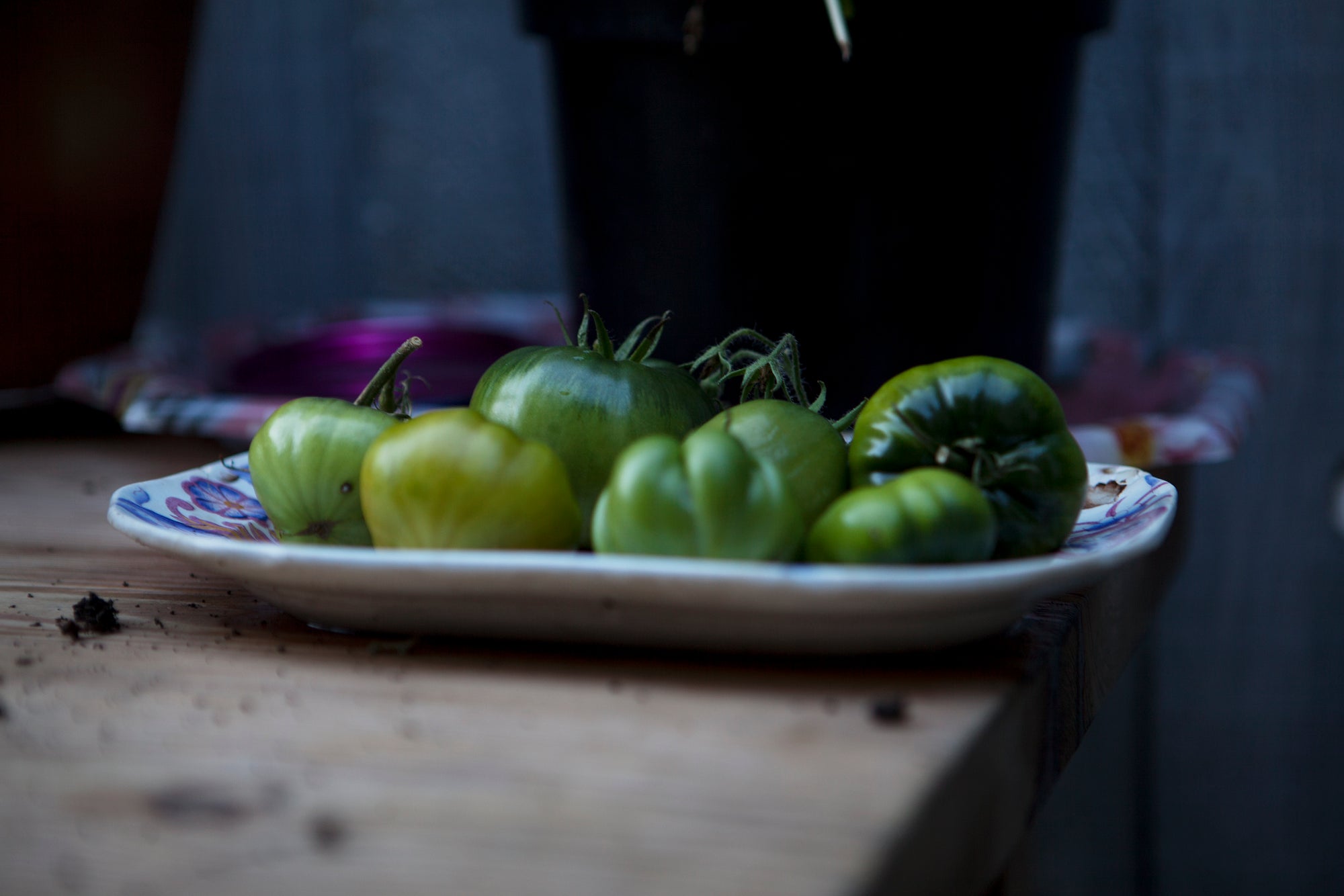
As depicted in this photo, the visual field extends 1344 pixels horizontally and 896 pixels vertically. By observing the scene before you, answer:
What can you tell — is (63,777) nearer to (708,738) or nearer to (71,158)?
(708,738)

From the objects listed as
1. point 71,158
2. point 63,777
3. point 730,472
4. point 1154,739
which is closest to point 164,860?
point 63,777

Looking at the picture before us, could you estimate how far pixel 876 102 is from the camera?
634mm

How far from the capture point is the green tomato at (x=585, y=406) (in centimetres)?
42

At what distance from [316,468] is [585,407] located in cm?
9

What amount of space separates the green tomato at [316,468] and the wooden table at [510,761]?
34 mm

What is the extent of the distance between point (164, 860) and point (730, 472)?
169 millimetres

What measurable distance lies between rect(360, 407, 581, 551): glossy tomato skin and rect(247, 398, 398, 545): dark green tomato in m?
0.03

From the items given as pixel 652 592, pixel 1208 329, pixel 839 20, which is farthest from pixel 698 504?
pixel 1208 329

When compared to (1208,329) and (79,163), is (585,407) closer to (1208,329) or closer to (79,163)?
(79,163)

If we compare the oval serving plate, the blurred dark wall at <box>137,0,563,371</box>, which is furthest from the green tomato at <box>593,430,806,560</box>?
the blurred dark wall at <box>137,0,563,371</box>

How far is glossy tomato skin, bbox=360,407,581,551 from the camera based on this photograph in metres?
0.37

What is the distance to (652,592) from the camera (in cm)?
34

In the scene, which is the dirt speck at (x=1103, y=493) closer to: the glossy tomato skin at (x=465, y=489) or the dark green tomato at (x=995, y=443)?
the dark green tomato at (x=995, y=443)

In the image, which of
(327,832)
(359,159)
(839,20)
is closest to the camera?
(327,832)
